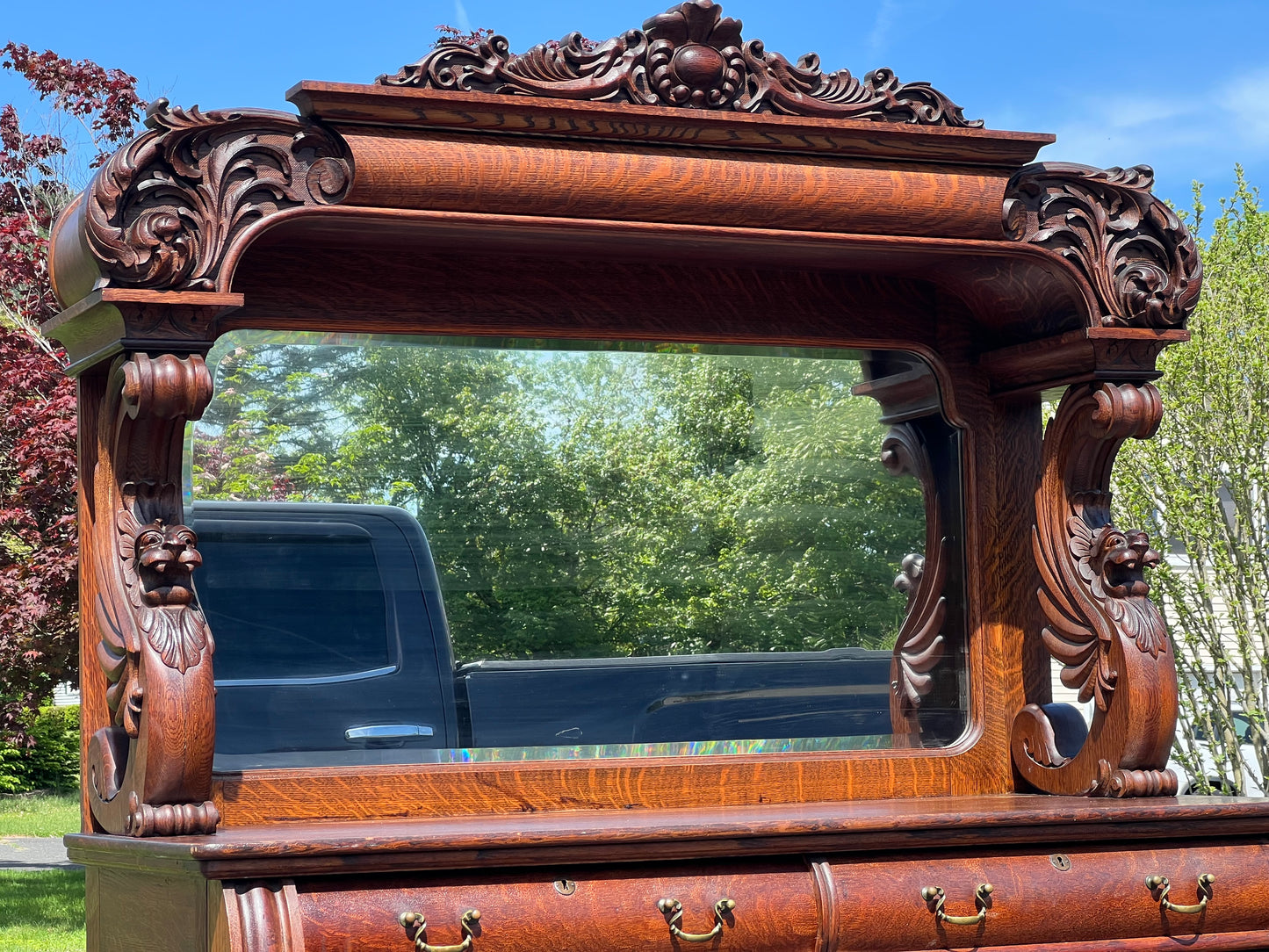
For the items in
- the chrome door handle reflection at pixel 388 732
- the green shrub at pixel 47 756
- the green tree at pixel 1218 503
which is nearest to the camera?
the chrome door handle reflection at pixel 388 732

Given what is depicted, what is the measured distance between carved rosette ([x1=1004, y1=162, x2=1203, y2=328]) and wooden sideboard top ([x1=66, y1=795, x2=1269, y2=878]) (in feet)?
3.21

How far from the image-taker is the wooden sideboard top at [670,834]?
2309 mm

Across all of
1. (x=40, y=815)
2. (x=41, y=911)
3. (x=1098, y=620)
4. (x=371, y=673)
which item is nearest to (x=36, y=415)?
(x=41, y=911)

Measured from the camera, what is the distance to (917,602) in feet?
11.2

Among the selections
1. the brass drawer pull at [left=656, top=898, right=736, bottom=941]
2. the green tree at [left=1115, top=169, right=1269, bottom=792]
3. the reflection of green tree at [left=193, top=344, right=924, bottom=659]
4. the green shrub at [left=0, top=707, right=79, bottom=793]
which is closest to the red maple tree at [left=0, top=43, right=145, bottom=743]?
the green shrub at [left=0, top=707, right=79, bottom=793]

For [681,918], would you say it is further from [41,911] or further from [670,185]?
[41,911]

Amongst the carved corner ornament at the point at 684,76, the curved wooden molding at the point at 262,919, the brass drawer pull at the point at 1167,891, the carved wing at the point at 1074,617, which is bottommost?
the brass drawer pull at the point at 1167,891

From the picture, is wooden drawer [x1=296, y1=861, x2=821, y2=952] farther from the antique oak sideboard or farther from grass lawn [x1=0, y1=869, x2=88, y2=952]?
grass lawn [x1=0, y1=869, x2=88, y2=952]

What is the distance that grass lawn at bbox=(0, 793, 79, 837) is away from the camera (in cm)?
1027

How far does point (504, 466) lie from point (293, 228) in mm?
686

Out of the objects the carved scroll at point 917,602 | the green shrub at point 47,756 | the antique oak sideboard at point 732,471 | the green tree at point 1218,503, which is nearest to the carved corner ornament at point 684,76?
the antique oak sideboard at point 732,471

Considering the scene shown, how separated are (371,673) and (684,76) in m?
1.29

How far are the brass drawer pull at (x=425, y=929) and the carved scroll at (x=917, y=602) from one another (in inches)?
49.7

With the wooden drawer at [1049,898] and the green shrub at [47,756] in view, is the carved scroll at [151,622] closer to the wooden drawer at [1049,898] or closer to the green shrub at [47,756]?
the wooden drawer at [1049,898]
